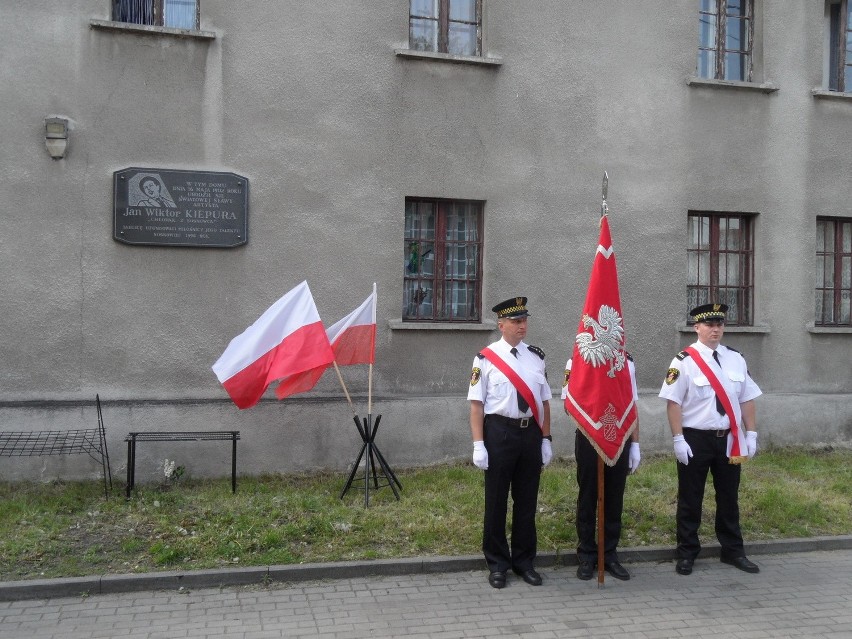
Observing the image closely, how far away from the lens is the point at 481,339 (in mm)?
10086

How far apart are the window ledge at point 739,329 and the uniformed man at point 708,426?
13.3ft

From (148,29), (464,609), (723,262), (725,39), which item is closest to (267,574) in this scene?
(464,609)

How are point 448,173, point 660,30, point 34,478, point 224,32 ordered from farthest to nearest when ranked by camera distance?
point 660,30 < point 448,173 < point 224,32 < point 34,478

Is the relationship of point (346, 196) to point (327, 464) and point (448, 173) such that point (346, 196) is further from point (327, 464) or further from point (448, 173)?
point (327, 464)

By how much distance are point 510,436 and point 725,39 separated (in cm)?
756

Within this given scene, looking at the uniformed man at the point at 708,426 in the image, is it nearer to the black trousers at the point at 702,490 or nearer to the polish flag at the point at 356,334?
the black trousers at the point at 702,490

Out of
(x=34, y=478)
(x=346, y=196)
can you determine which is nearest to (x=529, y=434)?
(x=346, y=196)

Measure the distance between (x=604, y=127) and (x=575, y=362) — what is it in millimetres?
5046

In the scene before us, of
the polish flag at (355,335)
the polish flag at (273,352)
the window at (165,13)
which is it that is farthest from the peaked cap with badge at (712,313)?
the window at (165,13)

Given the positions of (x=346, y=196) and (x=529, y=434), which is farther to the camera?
(x=346, y=196)

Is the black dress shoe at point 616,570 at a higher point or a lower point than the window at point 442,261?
lower

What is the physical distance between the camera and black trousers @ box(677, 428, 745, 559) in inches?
257

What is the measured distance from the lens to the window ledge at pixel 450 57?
9789 mm

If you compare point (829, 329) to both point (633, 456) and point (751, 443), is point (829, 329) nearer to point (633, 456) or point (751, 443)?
point (751, 443)
